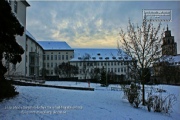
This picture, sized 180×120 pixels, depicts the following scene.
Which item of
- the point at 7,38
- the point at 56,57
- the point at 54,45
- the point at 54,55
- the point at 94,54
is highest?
the point at 54,45

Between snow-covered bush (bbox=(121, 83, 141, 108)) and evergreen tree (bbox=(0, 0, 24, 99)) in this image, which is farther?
snow-covered bush (bbox=(121, 83, 141, 108))

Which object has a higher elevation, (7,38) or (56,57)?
(56,57)

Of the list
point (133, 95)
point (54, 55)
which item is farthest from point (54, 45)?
point (133, 95)

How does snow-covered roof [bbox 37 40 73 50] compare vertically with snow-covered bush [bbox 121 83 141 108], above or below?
above

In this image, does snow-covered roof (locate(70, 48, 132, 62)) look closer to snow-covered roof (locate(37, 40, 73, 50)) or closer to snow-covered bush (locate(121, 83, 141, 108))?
snow-covered roof (locate(37, 40, 73, 50))

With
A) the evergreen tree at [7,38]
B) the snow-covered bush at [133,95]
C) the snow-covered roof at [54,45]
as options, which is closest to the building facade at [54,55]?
the snow-covered roof at [54,45]

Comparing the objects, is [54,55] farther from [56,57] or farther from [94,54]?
[94,54]

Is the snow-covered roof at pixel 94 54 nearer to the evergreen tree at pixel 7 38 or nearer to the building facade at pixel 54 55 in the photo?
the building facade at pixel 54 55

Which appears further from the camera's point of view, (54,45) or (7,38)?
(54,45)

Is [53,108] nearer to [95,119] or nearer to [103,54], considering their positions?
[95,119]

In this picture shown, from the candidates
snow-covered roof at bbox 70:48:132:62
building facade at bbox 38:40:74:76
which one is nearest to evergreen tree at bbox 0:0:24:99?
snow-covered roof at bbox 70:48:132:62

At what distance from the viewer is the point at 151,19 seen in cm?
1312

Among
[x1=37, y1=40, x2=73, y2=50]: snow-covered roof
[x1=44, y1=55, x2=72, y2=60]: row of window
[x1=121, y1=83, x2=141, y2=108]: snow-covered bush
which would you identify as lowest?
[x1=121, y1=83, x2=141, y2=108]: snow-covered bush

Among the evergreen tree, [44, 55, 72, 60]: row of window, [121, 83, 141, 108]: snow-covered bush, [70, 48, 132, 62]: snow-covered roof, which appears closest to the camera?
the evergreen tree
